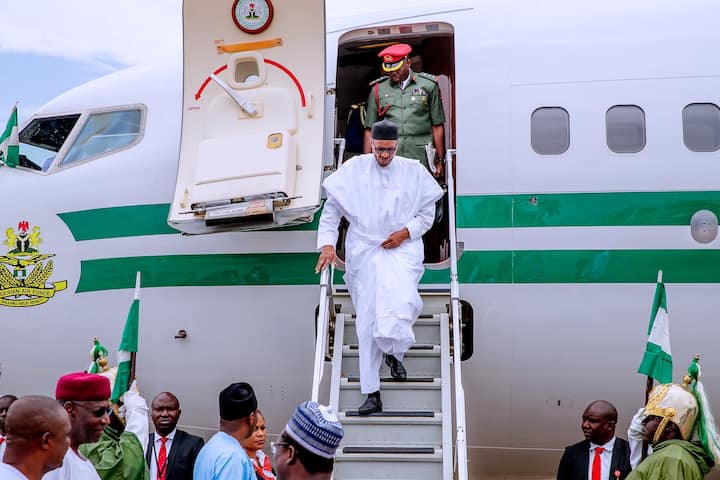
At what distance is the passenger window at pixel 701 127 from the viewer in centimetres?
870

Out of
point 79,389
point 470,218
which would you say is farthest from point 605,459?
point 79,389

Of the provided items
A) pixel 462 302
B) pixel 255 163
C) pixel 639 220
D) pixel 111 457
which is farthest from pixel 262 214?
pixel 639 220

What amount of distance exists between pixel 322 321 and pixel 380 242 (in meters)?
0.76

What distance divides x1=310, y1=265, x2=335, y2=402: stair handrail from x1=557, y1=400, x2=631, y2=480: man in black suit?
6.74ft

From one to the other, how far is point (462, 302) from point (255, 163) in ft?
6.97

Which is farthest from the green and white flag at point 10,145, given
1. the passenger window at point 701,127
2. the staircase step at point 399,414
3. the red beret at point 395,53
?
the passenger window at point 701,127

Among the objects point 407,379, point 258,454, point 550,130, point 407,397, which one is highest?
point 550,130

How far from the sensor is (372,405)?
7.55 meters

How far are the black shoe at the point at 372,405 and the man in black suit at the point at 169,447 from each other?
136 centimetres

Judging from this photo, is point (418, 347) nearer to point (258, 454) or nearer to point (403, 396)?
point (403, 396)

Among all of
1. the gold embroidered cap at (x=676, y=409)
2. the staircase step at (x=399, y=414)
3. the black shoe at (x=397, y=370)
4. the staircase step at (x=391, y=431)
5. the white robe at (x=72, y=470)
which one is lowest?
the staircase step at (x=391, y=431)

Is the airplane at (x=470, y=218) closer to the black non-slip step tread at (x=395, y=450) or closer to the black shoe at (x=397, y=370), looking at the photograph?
the black shoe at (x=397, y=370)

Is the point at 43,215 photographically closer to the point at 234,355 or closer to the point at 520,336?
the point at 234,355

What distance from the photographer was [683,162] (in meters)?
8.63
